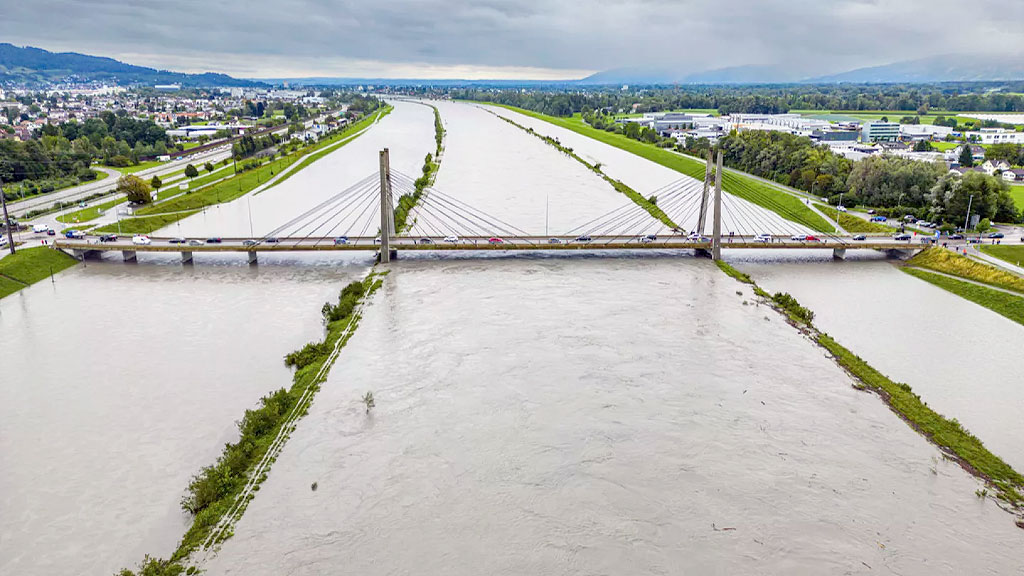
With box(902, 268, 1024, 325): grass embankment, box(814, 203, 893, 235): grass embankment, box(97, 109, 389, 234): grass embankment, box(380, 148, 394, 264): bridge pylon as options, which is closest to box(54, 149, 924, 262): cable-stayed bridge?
box(380, 148, 394, 264): bridge pylon

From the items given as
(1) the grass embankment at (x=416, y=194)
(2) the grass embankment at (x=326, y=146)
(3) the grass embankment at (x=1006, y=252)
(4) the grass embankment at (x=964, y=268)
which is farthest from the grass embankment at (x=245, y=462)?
(2) the grass embankment at (x=326, y=146)

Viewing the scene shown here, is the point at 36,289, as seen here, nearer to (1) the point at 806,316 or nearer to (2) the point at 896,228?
(1) the point at 806,316

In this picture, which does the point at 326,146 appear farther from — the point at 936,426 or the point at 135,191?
the point at 936,426

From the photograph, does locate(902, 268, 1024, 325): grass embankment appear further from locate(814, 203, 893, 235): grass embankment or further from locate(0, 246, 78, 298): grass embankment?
locate(0, 246, 78, 298): grass embankment

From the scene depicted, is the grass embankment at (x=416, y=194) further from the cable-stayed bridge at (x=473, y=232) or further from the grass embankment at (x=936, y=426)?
the grass embankment at (x=936, y=426)

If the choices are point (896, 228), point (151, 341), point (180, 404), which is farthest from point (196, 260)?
point (896, 228)

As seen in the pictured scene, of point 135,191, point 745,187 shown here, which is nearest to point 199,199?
point 135,191
